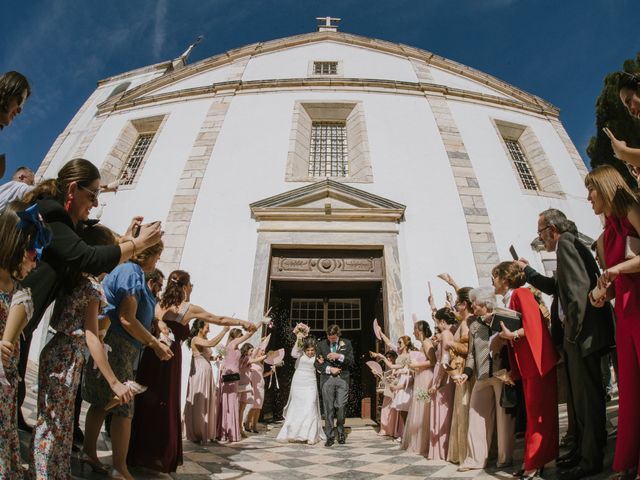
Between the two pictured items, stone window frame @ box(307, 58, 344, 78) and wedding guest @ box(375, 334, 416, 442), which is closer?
wedding guest @ box(375, 334, 416, 442)

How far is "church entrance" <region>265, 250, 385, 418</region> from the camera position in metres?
8.30

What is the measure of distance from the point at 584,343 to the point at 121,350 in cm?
312

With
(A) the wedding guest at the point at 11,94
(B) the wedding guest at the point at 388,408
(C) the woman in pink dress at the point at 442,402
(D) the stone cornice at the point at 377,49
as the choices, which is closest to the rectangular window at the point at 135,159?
(D) the stone cornice at the point at 377,49

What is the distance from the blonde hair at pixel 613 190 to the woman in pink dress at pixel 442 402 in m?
2.13

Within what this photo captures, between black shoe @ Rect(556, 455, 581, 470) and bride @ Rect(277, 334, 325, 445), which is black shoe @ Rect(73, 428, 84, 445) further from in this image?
black shoe @ Rect(556, 455, 581, 470)

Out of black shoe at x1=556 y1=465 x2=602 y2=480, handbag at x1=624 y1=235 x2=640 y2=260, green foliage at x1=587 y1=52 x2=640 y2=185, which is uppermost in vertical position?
green foliage at x1=587 y1=52 x2=640 y2=185

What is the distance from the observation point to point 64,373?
1954 millimetres

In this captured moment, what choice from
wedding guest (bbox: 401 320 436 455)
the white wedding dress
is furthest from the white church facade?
wedding guest (bbox: 401 320 436 455)

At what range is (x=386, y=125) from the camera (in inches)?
396

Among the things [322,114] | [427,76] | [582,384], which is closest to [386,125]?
[322,114]

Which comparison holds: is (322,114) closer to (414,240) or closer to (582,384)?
(414,240)

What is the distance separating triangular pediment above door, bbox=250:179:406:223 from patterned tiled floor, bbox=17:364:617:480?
15.0 ft

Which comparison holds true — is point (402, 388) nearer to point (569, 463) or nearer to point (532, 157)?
point (569, 463)

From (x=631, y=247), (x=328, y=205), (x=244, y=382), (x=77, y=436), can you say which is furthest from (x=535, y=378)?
(x=328, y=205)
